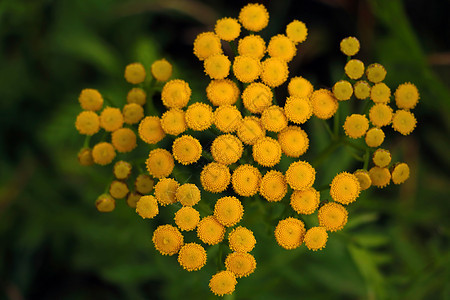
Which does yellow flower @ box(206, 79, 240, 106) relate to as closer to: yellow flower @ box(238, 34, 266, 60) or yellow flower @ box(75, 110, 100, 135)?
yellow flower @ box(238, 34, 266, 60)

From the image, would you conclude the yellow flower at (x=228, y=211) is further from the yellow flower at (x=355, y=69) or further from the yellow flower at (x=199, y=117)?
A: the yellow flower at (x=355, y=69)

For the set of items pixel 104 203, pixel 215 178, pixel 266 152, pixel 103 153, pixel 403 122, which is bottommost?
pixel 104 203

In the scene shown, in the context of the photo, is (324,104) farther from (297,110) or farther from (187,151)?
(187,151)

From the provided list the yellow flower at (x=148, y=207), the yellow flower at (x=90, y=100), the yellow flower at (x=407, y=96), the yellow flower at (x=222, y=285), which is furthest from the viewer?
the yellow flower at (x=90, y=100)

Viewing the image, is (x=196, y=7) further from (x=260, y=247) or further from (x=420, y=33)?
(x=260, y=247)

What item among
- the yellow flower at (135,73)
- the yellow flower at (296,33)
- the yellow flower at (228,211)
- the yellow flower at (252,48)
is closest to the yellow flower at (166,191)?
the yellow flower at (228,211)

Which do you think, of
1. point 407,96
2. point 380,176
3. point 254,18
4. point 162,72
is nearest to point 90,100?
point 162,72
